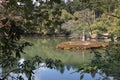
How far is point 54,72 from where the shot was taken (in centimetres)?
860

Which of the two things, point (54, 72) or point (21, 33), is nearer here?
point (21, 33)

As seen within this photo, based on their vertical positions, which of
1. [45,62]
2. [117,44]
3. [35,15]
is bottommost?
[45,62]

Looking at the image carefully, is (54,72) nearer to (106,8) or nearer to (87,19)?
(106,8)

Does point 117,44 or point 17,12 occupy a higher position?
point 17,12

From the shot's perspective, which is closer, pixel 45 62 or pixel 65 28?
pixel 45 62

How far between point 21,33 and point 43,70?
6.28 metres

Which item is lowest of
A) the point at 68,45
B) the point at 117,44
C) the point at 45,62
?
the point at 68,45

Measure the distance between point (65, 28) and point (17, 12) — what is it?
23825 millimetres

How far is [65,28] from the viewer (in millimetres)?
26844

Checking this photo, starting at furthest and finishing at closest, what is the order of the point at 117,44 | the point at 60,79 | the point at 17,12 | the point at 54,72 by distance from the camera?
the point at 54,72 → the point at 60,79 → the point at 17,12 → the point at 117,44

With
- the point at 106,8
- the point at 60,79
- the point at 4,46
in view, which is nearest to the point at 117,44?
the point at 106,8

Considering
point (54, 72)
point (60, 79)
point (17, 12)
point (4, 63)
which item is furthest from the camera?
point (54, 72)

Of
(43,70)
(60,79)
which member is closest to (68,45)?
(43,70)

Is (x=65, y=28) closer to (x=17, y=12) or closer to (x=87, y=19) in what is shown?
(x=87, y=19)
